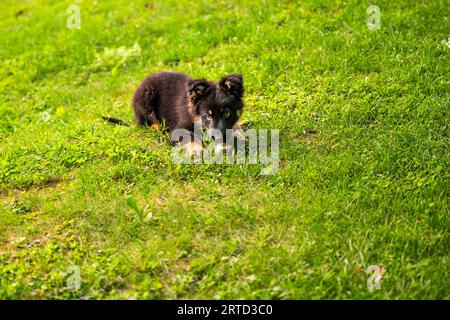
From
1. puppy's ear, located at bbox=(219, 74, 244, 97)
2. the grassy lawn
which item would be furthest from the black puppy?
the grassy lawn

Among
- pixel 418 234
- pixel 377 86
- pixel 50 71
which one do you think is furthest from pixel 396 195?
pixel 50 71

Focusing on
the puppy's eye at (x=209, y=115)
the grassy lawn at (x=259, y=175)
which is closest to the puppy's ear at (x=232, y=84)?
the puppy's eye at (x=209, y=115)

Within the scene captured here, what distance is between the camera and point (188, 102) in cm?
784

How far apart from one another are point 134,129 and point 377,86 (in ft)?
12.6

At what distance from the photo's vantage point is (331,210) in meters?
5.66

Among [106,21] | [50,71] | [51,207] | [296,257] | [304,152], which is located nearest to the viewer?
[296,257]

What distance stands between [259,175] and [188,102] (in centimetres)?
199

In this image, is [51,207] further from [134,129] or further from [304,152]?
[304,152]

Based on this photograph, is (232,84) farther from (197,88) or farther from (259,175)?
(259,175)

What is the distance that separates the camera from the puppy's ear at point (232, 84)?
7.22 metres

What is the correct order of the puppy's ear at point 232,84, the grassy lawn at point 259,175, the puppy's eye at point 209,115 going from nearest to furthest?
the grassy lawn at point 259,175, the puppy's ear at point 232,84, the puppy's eye at point 209,115

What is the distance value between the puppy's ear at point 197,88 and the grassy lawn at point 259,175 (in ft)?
2.58

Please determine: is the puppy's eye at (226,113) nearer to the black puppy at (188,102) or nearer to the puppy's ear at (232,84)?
the black puppy at (188,102)

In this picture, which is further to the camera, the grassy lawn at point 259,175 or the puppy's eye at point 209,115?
the puppy's eye at point 209,115
